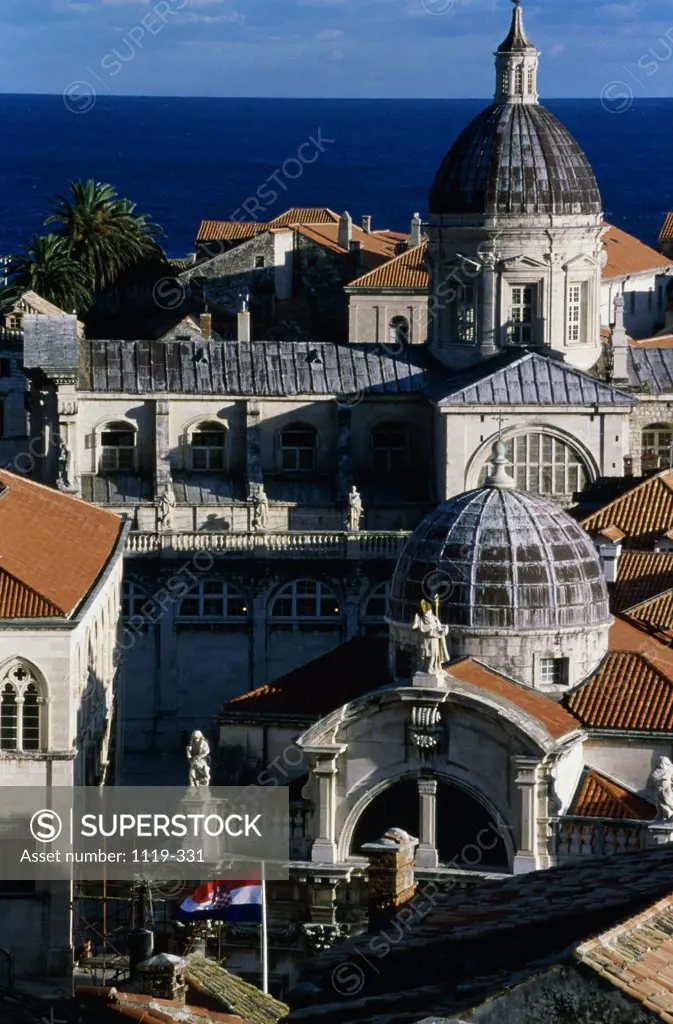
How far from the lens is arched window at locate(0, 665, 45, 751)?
3041 inches

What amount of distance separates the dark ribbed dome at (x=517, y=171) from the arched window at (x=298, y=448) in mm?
7904

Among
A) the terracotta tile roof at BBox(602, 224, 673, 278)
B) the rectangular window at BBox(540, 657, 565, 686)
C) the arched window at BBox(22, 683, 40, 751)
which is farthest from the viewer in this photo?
the terracotta tile roof at BBox(602, 224, 673, 278)

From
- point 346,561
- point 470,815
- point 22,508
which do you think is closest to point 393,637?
point 470,815

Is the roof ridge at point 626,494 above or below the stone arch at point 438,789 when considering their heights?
above

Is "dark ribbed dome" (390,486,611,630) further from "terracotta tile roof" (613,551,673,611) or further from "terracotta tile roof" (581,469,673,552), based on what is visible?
"terracotta tile roof" (581,469,673,552)

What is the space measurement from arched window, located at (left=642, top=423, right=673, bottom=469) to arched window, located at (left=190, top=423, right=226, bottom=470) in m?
13.0

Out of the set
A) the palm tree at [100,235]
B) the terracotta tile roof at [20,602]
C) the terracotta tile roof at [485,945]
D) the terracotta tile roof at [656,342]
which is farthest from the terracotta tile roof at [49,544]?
the palm tree at [100,235]

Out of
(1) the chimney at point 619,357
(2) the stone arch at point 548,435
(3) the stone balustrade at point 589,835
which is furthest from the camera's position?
(1) the chimney at point 619,357

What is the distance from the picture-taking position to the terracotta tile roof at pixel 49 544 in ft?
257

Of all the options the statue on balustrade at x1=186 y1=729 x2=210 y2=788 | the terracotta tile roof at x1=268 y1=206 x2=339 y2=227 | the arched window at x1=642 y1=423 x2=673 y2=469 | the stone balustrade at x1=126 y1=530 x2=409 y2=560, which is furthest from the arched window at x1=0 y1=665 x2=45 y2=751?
the terracotta tile roof at x1=268 y1=206 x2=339 y2=227

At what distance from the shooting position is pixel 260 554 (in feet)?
324

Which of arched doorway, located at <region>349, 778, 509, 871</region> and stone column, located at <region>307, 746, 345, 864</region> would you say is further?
stone column, located at <region>307, 746, 345, 864</region>

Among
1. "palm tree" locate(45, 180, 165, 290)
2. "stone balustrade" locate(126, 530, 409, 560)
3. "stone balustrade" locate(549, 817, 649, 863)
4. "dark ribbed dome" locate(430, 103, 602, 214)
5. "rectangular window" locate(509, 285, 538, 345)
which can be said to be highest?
"palm tree" locate(45, 180, 165, 290)

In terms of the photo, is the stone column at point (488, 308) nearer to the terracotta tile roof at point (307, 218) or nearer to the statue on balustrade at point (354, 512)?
the statue on balustrade at point (354, 512)
